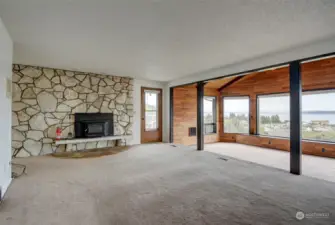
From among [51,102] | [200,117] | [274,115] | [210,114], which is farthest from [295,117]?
[51,102]

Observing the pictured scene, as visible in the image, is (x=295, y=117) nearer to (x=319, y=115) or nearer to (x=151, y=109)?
(x=319, y=115)

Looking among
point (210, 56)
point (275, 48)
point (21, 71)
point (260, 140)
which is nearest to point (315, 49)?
point (275, 48)

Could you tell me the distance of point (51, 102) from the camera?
5277mm

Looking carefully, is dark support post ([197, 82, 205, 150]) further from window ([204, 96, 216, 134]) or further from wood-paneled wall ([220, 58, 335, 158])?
wood-paneled wall ([220, 58, 335, 158])

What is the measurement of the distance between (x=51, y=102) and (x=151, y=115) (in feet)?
11.0

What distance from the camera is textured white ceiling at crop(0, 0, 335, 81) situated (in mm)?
2201

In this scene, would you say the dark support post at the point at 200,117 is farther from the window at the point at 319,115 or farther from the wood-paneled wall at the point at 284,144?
the window at the point at 319,115

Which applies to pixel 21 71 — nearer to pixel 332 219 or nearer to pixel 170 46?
pixel 170 46

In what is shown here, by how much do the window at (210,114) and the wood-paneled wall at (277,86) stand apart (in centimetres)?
41

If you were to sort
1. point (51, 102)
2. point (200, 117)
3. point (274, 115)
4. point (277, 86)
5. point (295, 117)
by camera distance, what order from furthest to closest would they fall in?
1. point (274, 115)
2. point (277, 86)
3. point (200, 117)
4. point (51, 102)
5. point (295, 117)

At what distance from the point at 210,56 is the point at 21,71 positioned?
15.9ft

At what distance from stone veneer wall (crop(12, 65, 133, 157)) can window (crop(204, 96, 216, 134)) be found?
12.3ft

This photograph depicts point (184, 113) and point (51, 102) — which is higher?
point (51, 102)

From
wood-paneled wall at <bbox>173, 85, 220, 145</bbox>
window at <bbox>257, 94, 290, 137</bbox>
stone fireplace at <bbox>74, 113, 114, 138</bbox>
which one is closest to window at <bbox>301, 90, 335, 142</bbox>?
window at <bbox>257, 94, 290, 137</bbox>
